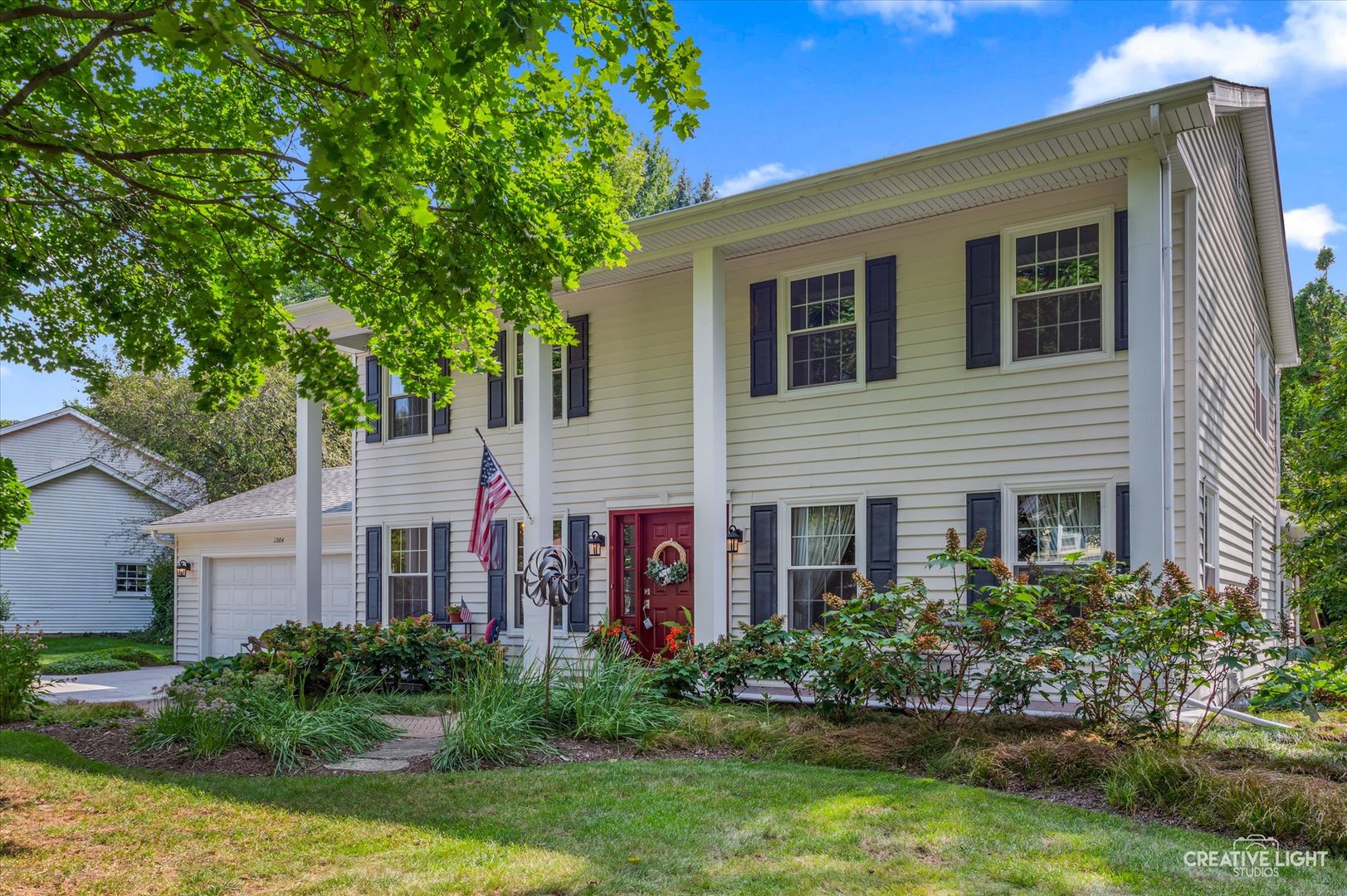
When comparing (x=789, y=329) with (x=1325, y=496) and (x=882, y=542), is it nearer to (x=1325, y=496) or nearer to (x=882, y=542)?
(x=882, y=542)

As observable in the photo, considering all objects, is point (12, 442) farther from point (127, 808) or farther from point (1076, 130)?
point (1076, 130)

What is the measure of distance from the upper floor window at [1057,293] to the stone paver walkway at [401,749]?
21.3 ft

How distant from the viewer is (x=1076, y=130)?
832 centimetres

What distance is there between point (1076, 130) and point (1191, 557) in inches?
151

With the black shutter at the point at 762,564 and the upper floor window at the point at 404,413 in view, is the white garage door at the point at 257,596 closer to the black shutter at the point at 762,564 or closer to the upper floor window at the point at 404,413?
the upper floor window at the point at 404,413

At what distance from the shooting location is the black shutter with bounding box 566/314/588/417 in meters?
13.1

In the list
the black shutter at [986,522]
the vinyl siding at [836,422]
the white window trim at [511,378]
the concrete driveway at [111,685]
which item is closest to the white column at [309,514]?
the vinyl siding at [836,422]

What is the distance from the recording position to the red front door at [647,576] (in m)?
12.0

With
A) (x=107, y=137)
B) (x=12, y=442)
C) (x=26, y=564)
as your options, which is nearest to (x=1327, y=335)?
(x=107, y=137)

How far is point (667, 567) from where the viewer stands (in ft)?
39.3

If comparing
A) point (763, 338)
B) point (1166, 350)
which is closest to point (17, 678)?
point (763, 338)

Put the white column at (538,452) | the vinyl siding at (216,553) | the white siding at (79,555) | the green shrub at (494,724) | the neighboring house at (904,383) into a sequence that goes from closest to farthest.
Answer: the green shrub at (494,724)
the neighboring house at (904,383)
the white column at (538,452)
the vinyl siding at (216,553)
the white siding at (79,555)

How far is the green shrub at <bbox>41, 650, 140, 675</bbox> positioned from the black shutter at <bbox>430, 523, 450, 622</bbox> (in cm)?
753

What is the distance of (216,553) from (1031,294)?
51.3 feet
